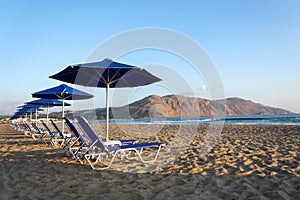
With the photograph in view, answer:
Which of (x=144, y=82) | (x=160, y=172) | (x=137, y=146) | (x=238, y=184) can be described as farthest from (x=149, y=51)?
(x=238, y=184)

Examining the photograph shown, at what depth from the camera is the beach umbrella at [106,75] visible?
4621 mm

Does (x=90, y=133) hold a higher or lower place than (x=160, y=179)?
higher

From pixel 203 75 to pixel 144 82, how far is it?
3.87 m

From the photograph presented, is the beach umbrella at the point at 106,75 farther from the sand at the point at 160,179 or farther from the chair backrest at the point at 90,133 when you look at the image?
the sand at the point at 160,179

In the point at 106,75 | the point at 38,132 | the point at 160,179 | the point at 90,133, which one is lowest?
the point at 160,179

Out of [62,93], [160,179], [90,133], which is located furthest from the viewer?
[62,93]

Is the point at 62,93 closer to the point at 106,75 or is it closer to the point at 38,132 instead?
the point at 38,132

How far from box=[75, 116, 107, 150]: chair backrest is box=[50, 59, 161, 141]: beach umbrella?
0.91 m

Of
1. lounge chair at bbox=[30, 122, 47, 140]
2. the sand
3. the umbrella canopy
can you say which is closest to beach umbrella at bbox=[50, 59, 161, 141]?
the sand

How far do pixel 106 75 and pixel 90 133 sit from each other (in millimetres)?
1471

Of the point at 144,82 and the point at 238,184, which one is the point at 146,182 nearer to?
the point at 238,184

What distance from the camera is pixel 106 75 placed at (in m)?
5.17

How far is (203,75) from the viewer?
9266 millimetres

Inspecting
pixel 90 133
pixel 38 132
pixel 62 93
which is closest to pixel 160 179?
pixel 90 133
